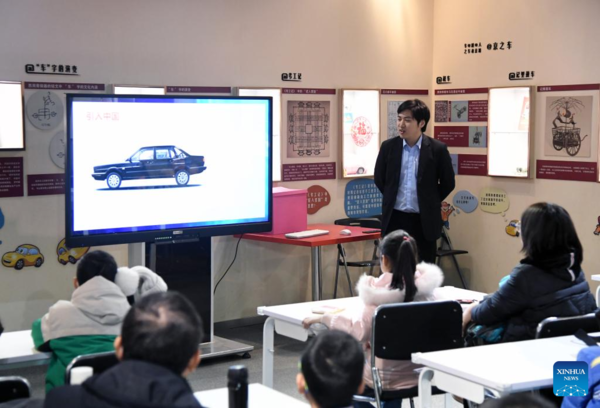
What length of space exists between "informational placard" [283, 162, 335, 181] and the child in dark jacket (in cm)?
354

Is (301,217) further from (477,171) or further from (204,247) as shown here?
(477,171)

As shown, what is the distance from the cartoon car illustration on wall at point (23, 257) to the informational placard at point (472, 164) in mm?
3938

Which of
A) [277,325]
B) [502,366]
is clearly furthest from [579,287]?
[277,325]

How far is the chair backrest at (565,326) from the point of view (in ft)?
11.5

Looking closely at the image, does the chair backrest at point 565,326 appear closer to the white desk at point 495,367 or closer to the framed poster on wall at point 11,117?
the white desk at point 495,367

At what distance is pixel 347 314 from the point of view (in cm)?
387

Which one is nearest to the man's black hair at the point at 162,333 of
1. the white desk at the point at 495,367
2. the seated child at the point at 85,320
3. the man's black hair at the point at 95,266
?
the white desk at the point at 495,367

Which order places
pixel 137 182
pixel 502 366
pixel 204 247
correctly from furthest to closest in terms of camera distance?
pixel 204 247 < pixel 137 182 < pixel 502 366

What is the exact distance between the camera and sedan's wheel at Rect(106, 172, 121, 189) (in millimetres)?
5234

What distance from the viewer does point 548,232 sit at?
359 centimetres

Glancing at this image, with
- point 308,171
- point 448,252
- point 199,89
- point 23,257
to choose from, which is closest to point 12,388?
point 23,257

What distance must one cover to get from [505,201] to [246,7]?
2847 mm

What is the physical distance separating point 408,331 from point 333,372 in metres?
1.59

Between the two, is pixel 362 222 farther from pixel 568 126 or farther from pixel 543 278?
pixel 543 278
